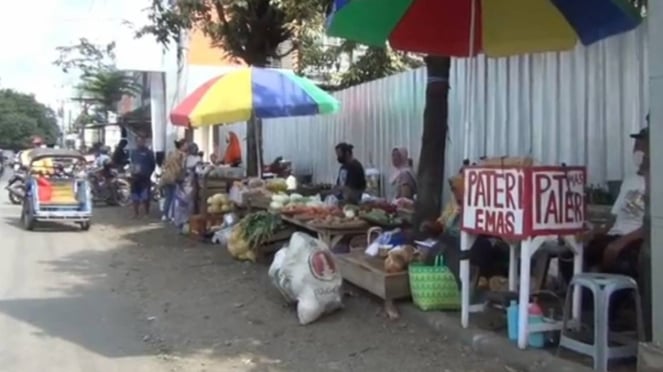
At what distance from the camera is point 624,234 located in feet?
20.0

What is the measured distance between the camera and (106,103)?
49188 millimetres

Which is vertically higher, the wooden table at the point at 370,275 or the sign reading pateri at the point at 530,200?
the sign reading pateri at the point at 530,200

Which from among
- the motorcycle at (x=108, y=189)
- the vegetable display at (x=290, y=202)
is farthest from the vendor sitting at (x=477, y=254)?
the motorcycle at (x=108, y=189)

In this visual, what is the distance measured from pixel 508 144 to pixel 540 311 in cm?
342

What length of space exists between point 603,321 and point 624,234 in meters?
1.28

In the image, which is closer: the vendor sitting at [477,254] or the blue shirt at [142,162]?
the vendor sitting at [477,254]

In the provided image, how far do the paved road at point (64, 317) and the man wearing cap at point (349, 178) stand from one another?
3.32 metres

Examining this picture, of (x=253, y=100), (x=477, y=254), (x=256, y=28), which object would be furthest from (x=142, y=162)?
(x=477, y=254)

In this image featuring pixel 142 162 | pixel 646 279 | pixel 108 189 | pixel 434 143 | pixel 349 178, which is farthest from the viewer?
pixel 108 189

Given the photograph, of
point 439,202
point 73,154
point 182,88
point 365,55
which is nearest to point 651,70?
point 439,202

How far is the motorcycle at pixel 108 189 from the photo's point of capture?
69.8ft

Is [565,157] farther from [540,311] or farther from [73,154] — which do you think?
[73,154]

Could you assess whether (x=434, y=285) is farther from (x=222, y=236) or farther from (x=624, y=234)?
(x=222, y=236)

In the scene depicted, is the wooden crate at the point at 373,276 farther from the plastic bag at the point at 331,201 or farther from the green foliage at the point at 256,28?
the green foliage at the point at 256,28
